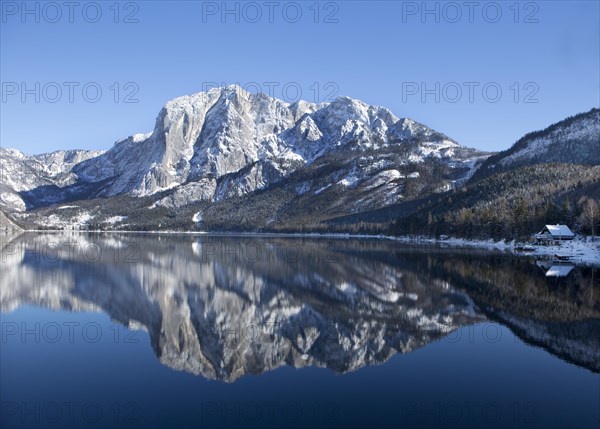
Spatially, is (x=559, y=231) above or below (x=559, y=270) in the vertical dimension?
above

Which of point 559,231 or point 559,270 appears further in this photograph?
point 559,231

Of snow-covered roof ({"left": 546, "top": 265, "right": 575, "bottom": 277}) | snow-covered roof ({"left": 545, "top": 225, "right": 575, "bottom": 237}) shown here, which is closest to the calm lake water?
snow-covered roof ({"left": 546, "top": 265, "right": 575, "bottom": 277})

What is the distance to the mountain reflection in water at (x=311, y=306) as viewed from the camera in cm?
3144

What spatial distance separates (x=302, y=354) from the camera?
103 ft

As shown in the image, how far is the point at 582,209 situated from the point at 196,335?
11708cm

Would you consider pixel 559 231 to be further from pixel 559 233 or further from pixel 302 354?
pixel 302 354

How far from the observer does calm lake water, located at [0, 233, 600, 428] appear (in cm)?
2153

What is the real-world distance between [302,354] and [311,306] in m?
15.6

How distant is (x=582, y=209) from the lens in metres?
122

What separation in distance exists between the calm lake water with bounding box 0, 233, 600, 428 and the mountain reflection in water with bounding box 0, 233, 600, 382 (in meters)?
0.21

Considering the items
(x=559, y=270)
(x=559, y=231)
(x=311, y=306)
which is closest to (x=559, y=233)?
(x=559, y=231)

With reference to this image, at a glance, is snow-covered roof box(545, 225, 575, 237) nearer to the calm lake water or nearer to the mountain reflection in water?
the mountain reflection in water

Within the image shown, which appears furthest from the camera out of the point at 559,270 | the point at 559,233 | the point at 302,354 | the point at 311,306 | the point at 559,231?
the point at 559,231

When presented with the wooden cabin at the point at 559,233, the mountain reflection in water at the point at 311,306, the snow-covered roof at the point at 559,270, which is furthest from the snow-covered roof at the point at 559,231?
the mountain reflection in water at the point at 311,306
